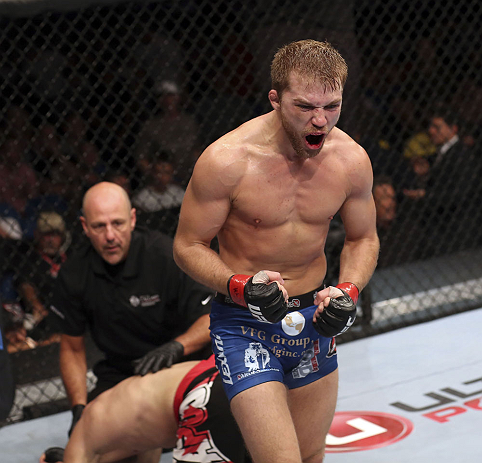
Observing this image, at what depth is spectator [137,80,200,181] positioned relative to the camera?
13.4ft

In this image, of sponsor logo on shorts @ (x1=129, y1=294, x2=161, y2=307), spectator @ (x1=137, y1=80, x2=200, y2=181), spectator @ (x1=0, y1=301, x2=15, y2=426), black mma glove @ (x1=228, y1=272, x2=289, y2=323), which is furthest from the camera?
spectator @ (x1=137, y1=80, x2=200, y2=181)

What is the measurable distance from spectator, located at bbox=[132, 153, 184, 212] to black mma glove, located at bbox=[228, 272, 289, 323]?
221cm

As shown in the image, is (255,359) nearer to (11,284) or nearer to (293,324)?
(293,324)

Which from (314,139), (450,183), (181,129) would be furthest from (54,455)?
(450,183)

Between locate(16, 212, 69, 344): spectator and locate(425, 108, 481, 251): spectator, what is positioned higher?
locate(425, 108, 481, 251): spectator

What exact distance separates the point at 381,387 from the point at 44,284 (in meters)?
1.64

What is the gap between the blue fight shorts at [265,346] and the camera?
1816 mm

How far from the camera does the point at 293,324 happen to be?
6.13 ft

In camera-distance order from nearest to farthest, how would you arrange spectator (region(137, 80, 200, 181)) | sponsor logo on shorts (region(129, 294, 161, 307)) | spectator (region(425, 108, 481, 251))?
sponsor logo on shorts (region(129, 294, 161, 307)) → spectator (region(137, 80, 200, 181)) → spectator (region(425, 108, 481, 251))

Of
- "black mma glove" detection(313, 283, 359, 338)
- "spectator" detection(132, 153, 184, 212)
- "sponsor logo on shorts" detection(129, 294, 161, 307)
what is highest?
"spectator" detection(132, 153, 184, 212)

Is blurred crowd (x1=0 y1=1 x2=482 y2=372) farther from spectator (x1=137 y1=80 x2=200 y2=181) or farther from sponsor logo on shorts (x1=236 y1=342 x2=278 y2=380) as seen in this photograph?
sponsor logo on shorts (x1=236 y1=342 x2=278 y2=380)

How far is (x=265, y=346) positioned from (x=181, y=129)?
2.47 meters

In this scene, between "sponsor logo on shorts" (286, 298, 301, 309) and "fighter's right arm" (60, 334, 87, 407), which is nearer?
"sponsor logo on shorts" (286, 298, 301, 309)

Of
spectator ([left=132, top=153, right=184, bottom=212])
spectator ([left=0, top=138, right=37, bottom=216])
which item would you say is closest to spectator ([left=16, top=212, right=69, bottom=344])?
spectator ([left=0, top=138, right=37, bottom=216])
